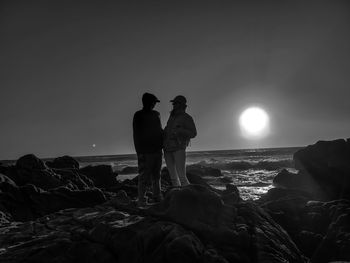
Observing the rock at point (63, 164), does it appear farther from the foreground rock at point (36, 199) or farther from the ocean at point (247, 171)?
the foreground rock at point (36, 199)

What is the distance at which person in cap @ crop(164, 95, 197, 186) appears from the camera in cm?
764

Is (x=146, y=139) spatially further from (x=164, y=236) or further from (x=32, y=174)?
(x=32, y=174)

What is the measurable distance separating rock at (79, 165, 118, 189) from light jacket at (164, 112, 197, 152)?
14.1 meters

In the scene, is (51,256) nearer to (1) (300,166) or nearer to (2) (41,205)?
(2) (41,205)

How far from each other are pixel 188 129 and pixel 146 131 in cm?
111

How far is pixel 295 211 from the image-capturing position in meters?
9.21

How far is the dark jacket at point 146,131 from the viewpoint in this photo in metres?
7.22

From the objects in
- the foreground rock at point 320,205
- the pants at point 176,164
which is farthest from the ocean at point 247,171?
the pants at point 176,164

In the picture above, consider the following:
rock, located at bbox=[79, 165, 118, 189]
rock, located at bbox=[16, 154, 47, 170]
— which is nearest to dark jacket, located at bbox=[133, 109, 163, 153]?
rock, located at bbox=[16, 154, 47, 170]

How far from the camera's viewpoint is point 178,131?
756cm

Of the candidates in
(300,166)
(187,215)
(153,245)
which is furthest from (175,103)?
(300,166)

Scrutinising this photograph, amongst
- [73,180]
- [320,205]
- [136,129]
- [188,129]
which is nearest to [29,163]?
[73,180]

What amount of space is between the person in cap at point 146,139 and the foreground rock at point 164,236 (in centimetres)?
106

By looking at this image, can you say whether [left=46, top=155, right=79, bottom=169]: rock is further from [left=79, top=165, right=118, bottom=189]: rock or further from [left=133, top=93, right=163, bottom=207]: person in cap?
[left=133, top=93, right=163, bottom=207]: person in cap
